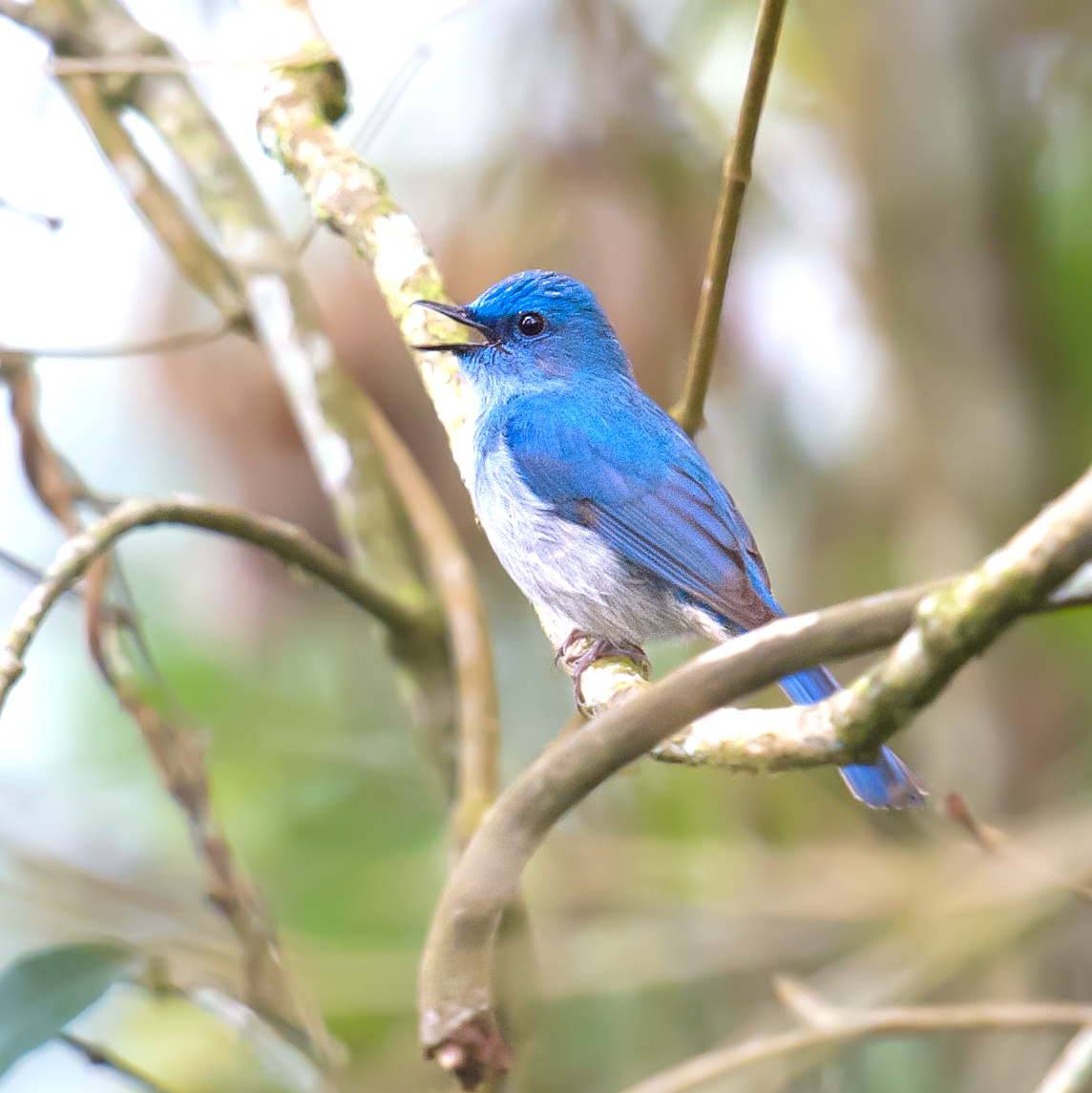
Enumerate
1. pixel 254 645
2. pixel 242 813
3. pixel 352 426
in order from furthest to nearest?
pixel 254 645 → pixel 242 813 → pixel 352 426

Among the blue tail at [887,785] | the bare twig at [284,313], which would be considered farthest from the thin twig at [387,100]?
the blue tail at [887,785]

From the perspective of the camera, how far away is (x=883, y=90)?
18.2 feet

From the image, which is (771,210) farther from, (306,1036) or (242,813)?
(306,1036)

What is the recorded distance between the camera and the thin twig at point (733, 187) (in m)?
2.79

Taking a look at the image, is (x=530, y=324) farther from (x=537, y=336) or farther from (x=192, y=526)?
(x=192, y=526)

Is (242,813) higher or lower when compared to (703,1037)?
higher

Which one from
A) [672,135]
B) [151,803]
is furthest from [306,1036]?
[672,135]

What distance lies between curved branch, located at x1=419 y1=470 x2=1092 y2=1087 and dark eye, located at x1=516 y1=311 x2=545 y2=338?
2540 mm

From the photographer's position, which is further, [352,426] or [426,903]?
[426,903]

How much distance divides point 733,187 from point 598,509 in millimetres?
1163

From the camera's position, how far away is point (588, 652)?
3.56 meters

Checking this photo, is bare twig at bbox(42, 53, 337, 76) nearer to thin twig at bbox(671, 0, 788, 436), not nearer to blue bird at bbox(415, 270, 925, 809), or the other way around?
blue bird at bbox(415, 270, 925, 809)

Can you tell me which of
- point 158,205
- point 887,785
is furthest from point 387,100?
point 887,785

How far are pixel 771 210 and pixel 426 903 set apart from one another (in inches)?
119
